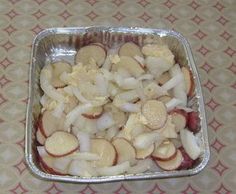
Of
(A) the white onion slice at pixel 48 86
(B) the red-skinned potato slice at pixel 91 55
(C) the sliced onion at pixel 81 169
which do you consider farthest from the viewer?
(B) the red-skinned potato slice at pixel 91 55

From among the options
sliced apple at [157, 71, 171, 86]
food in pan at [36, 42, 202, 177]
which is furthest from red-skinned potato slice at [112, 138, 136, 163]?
sliced apple at [157, 71, 171, 86]

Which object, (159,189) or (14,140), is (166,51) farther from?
(14,140)

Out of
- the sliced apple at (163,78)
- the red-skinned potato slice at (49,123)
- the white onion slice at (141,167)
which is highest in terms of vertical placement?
the sliced apple at (163,78)

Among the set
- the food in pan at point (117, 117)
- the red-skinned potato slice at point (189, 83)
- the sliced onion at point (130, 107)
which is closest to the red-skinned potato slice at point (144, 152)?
the food in pan at point (117, 117)

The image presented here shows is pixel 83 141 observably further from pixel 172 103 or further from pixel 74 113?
pixel 172 103

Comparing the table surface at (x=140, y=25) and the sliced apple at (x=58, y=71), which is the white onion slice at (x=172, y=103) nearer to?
the table surface at (x=140, y=25)

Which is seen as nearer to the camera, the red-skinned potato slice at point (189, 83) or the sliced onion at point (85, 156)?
the sliced onion at point (85, 156)

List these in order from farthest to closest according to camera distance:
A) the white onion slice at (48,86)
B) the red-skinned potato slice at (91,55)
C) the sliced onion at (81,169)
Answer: the red-skinned potato slice at (91,55)
the white onion slice at (48,86)
the sliced onion at (81,169)

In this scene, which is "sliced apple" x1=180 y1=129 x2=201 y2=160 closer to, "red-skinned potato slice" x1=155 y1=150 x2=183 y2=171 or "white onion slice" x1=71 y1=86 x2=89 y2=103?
"red-skinned potato slice" x1=155 y1=150 x2=183 y2=171

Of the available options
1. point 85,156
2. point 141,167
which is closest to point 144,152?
point 141,167
